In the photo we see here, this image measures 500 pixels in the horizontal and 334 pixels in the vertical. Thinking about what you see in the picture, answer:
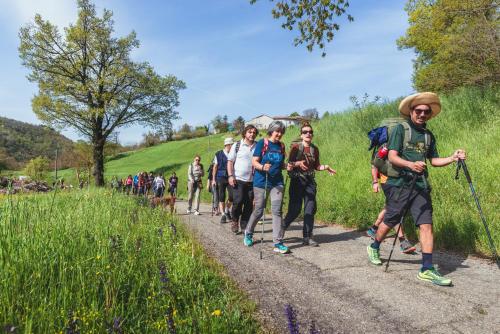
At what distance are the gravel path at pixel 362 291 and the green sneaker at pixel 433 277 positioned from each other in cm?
6

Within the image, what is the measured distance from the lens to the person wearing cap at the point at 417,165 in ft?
13.1

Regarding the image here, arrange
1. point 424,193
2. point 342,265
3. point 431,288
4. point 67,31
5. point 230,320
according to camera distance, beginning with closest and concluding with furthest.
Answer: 1. point 230,320
2. point 431,288
3. point 424,193
4. point 342,265
5. point 67,31

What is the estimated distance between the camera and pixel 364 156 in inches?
428

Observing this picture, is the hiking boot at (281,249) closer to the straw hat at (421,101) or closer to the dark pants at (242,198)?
the dark pants at (242,198)

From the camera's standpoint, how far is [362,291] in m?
3.69

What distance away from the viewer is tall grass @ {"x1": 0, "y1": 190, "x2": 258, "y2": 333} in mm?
2441

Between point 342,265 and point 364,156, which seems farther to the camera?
point 364,156

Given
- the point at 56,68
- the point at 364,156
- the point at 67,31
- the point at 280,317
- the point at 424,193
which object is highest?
the point at 67,31

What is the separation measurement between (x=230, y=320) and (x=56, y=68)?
31.2 metres

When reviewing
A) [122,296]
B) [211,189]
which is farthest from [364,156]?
[122,296]

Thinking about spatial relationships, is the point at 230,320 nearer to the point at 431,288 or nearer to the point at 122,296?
the point at 122,296

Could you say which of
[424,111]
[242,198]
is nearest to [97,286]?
[424,111]

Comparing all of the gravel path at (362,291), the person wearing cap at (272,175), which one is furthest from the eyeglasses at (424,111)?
the person wearing cap at (272,175)

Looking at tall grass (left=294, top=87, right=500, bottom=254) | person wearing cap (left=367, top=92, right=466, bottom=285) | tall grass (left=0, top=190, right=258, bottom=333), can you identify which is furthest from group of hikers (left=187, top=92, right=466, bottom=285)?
tall grass (left=0, top=190, right=258, bottom=333)
